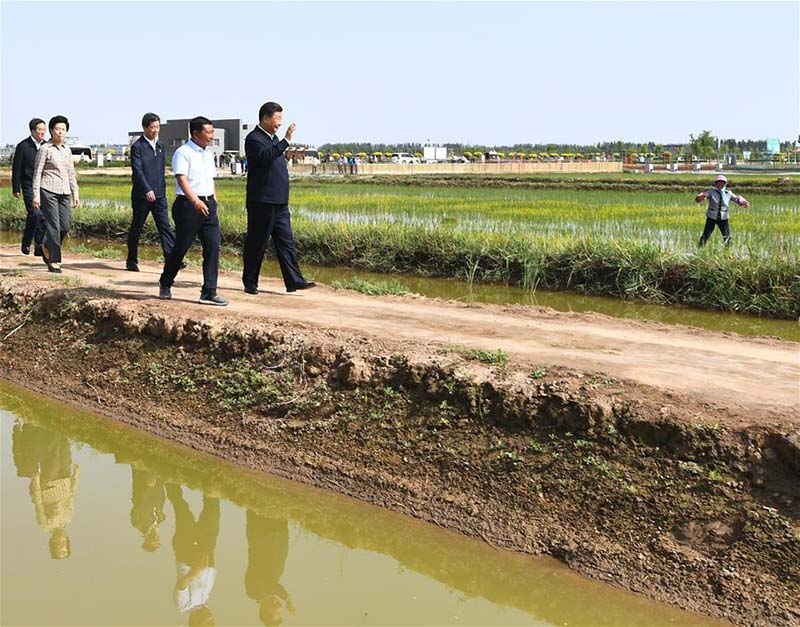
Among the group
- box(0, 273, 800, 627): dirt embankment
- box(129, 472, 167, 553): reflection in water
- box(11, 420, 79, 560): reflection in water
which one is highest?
box(0, 273, 800, 627): dirt embankment

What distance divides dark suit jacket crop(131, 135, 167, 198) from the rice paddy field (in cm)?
393

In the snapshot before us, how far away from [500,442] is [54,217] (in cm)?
655

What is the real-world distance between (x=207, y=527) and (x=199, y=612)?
1.00 m

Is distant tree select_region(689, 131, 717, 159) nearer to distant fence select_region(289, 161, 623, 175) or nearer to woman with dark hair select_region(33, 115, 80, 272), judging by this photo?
distant fence select_region(289, 161, 623, 175)

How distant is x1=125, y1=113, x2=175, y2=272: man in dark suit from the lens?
31.3 ft

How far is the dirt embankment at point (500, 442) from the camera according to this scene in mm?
4078

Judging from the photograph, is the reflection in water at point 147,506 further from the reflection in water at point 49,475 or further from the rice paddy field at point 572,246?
the rice paddy field at point 572,246

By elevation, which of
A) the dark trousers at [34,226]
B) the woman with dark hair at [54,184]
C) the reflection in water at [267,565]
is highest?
the woman with dark hair at [54,184]

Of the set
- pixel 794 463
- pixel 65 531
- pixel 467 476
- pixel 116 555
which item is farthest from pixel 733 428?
pixel 65 531

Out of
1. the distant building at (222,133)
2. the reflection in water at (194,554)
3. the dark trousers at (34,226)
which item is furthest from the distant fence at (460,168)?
the reflection in water at (194,554)

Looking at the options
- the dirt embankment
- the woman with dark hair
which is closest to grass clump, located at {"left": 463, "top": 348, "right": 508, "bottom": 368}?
the dirt embankment

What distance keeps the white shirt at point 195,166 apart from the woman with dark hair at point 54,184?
8.62 feet

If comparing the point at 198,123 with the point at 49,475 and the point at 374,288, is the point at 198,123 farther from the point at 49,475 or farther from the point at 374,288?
the point at 49,475

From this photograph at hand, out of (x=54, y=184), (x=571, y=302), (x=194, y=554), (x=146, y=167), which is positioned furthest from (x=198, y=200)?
(x=571, y=302)
